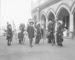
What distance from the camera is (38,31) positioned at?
9586 mm

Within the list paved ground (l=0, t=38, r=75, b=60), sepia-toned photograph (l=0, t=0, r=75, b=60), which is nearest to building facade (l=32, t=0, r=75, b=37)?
sepia-toned photograph (l=0, t=0, r=75, b=60)

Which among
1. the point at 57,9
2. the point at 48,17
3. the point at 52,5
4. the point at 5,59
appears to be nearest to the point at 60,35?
the point at 5,59

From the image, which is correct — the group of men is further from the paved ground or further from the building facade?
the building facade

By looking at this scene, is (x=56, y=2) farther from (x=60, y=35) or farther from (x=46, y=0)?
(x=60, y=35)

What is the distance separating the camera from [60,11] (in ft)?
51.7

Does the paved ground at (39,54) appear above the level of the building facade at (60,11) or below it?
below

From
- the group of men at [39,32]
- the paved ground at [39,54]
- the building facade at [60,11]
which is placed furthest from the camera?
the building facade at [60,11]

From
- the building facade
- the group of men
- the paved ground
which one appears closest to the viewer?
the paved ground

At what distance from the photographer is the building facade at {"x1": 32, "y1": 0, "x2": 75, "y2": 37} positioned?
13195mm

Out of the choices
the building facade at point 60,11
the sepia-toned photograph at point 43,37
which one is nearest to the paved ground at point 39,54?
the sepia-toned photograph at point 43,37

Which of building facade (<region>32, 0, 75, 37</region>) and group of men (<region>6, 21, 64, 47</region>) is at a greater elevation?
building facade (<region>32, 0, 75, 37</region>)

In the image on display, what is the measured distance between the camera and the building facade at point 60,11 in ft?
43.3

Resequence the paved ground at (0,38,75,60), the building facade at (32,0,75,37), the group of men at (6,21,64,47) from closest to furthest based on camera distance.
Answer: the paved ground at (0,38,75,60)
the group of men at (6,21,64,47)
the building facade at (32,0,75,37)

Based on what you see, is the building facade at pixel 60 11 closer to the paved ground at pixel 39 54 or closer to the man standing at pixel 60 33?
the man standing at pixel 60 33
